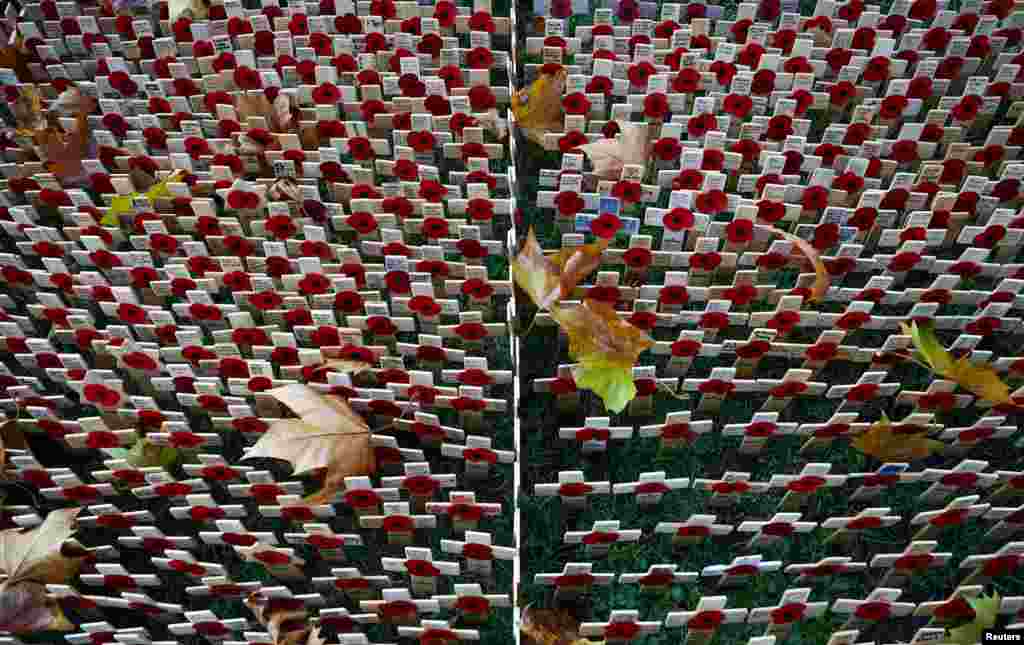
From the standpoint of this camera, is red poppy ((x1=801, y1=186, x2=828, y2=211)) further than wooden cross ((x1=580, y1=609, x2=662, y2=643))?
Yes

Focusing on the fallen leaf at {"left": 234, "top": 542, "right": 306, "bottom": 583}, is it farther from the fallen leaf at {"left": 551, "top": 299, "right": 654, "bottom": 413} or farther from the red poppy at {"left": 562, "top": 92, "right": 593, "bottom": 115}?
the red poppy at {"left": 562, "top": 92, "right": 593, "bottom": 115}

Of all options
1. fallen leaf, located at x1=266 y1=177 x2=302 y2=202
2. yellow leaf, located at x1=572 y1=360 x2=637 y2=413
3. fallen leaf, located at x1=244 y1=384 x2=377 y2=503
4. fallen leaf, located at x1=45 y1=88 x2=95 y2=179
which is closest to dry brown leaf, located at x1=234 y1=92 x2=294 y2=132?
fallen leaf, located at x1=266 y1=177 x2=302 y2=202

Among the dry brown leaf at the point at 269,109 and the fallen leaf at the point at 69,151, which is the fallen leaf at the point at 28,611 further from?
the dry brown leaf at the point at 269,109

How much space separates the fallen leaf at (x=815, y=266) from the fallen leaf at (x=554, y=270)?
533 millimetres

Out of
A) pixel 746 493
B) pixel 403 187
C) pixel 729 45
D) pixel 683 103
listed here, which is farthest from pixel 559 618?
pixel 729 45

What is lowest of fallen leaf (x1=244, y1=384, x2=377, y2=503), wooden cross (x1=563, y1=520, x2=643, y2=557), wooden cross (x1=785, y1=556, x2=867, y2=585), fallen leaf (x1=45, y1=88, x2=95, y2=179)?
wooden cross (x1=785, y1=556, x2=867, y2=585)

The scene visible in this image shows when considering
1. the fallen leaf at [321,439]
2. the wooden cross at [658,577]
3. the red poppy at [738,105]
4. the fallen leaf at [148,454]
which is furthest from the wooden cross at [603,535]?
the red poppy at [738,105]

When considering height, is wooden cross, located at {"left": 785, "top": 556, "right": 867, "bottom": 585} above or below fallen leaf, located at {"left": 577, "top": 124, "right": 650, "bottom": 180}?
below

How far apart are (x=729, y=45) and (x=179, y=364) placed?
202cm

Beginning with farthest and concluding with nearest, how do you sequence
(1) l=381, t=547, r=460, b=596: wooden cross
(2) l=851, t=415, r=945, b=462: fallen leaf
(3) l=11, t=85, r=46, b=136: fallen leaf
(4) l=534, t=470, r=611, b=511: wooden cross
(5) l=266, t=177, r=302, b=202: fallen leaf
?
(3) l=11, t=85, r=46, b=136: fallen leaf → (5) l=266, t=177, r=302, b=202: fallen leaf → (2) l=851, t=415, r=945, b=462: fallen leaf → (4) l=534, t=470, r=611, b=511: wooden cross → (1) l=381, t=547, r=460, b=596: wooden cross

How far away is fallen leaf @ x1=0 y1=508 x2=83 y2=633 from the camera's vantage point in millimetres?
2055

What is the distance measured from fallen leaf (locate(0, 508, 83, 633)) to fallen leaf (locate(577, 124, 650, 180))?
176cm

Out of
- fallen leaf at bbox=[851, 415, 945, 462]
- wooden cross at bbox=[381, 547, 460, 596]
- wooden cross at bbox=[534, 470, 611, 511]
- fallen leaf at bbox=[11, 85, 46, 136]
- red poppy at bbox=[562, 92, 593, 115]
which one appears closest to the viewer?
wooden cross at bbox=[381, 547, 460, 596]

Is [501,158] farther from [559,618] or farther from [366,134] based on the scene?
[559,618]
